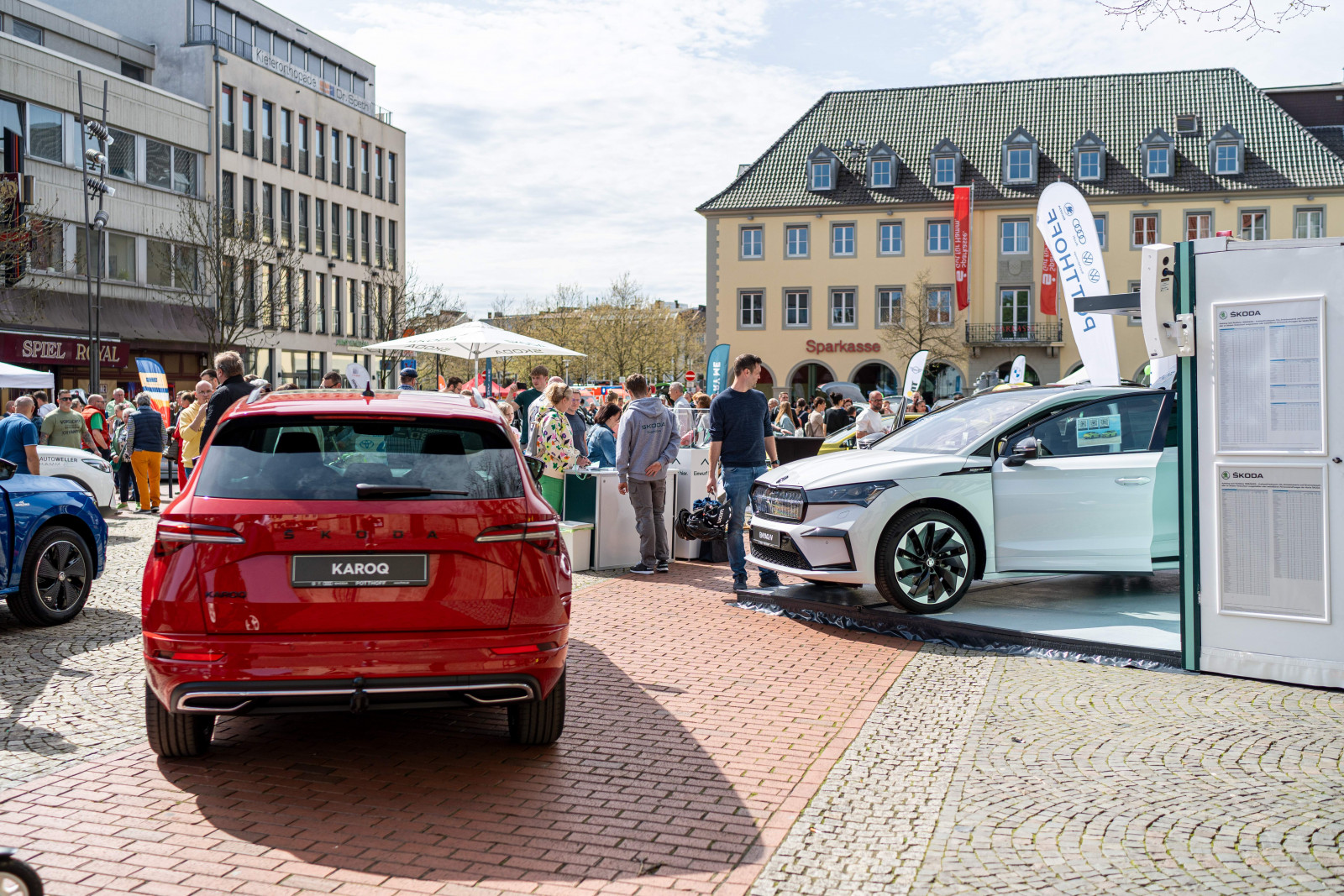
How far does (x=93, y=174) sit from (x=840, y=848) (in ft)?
133

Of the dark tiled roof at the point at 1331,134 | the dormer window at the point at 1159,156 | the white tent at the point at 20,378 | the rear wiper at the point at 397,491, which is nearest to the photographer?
the rear wiper at the point at 397,491

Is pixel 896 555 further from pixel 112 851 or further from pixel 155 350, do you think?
pixel 155 350

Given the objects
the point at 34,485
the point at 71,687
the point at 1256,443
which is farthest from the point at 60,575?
the point at 1256,443

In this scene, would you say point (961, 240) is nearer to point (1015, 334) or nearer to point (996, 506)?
point (1015, 334)

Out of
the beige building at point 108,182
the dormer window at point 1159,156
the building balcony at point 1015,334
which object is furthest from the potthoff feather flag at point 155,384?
the dormer window at point 1159,156

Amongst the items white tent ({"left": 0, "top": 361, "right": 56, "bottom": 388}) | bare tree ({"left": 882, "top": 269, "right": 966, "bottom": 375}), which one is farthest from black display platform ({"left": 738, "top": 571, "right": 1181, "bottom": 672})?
bare tree ({"left": 882, "top": 269, "right": 966, "bottom": 375})

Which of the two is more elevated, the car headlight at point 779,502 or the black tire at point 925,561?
the car headlight at point 779,502

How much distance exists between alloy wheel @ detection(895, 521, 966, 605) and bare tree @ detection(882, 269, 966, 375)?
4520 centimetres

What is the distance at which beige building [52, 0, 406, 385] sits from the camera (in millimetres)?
48125

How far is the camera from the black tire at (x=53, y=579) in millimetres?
8500

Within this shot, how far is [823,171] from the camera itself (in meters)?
54.9

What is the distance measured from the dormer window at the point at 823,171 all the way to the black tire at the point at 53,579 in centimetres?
4847

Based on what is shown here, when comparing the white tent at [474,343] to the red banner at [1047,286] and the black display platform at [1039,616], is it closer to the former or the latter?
the black display platform at [1039,616]

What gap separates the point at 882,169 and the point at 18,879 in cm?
5425
